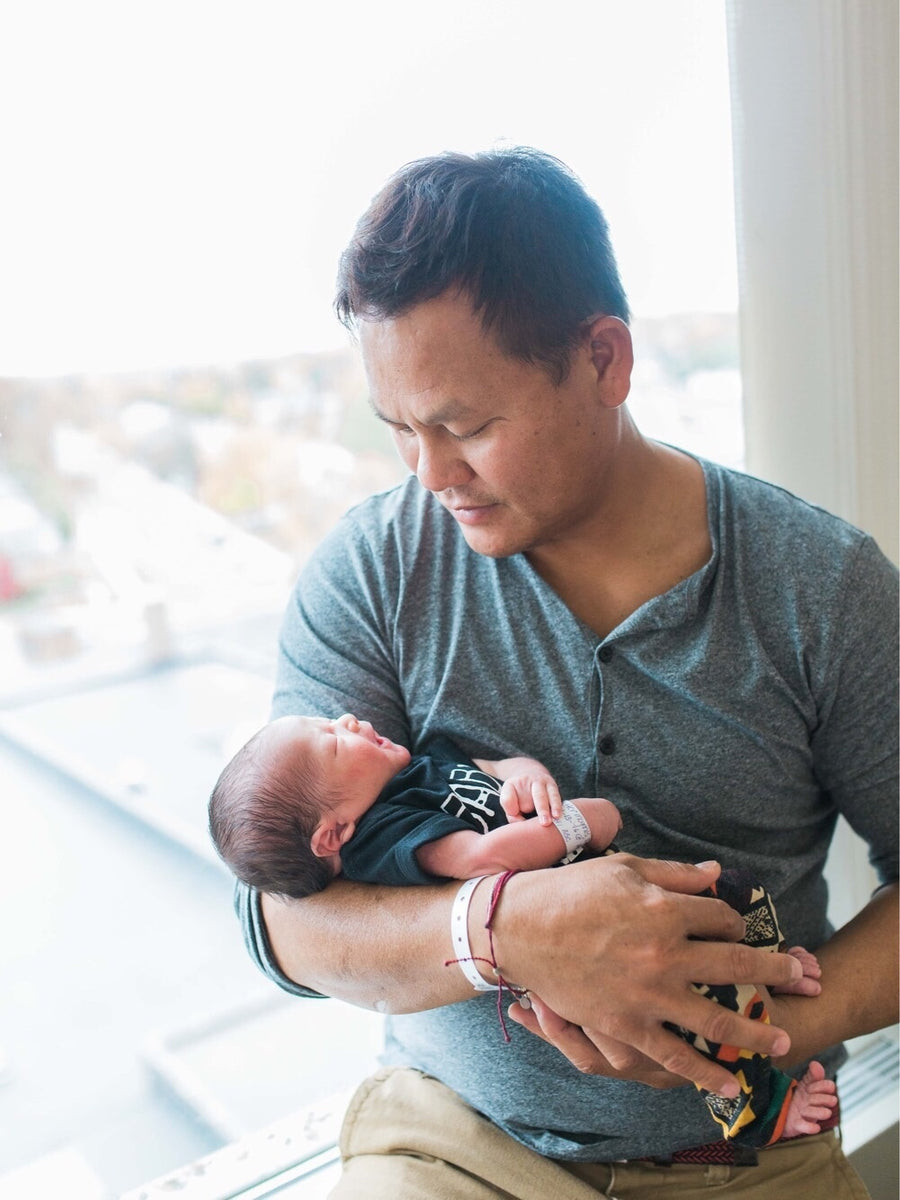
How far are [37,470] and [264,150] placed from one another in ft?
2.03

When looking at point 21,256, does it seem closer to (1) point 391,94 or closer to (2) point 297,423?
(2) point 297,423

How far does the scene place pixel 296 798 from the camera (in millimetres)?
1337

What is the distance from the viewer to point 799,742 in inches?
60.4

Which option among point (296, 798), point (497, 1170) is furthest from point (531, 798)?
point (497, 1170)

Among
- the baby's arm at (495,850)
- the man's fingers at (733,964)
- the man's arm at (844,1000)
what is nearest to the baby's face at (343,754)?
the baby's arm at (495,850)

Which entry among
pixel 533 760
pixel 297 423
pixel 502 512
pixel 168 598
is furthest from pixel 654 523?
pixel 168 598

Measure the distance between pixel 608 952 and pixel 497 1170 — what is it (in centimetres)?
44

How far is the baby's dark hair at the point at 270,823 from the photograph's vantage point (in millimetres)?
1311

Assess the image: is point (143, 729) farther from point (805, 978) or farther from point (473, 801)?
point (805, 978)

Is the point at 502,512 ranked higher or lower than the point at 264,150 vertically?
lower

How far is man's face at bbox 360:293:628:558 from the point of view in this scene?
131 cm

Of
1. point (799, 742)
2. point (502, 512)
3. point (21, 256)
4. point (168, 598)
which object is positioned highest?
point (21, 256)

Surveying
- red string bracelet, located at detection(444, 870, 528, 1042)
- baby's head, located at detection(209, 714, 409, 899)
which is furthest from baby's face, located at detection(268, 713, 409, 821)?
red string bracelet, located at detection(444, 870, 528, 1042)

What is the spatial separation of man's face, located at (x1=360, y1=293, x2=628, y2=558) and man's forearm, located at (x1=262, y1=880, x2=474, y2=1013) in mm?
471
